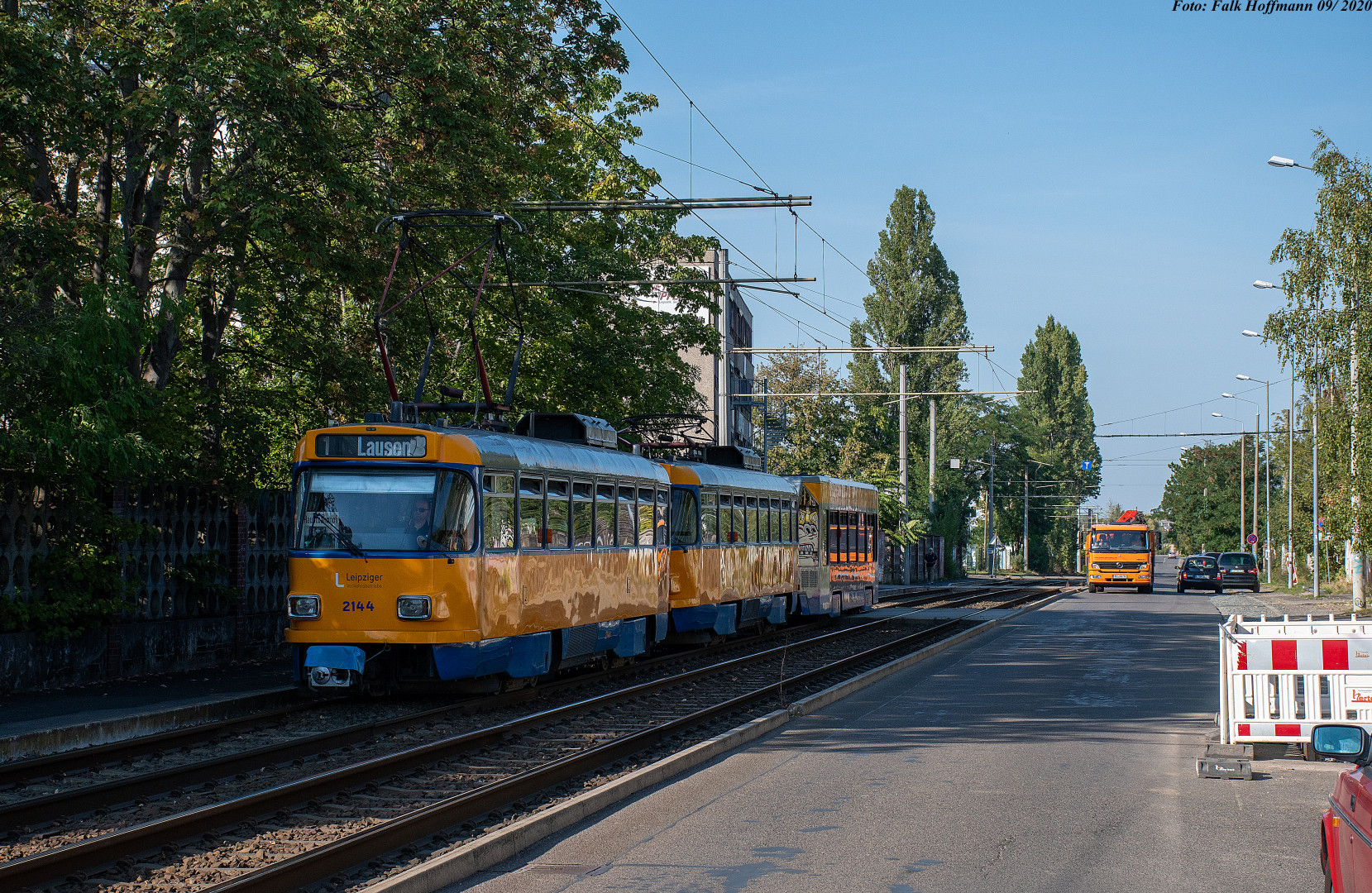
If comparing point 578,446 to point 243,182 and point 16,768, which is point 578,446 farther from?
point 16,768

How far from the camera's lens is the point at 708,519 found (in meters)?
23.3

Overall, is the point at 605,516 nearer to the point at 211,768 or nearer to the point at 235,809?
the point at 211,768

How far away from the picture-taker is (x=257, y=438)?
19359 mm

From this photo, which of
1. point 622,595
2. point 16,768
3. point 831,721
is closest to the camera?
point 16,768

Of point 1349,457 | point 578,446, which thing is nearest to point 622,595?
point 578,446

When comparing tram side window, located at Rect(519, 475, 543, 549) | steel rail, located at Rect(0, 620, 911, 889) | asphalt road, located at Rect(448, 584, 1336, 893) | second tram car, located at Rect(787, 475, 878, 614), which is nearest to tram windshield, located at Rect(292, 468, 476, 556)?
tram side window, located at Rect(519, 475, 543, 549)

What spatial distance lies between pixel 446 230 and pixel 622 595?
6.19m

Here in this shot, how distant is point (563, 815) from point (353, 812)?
4.79 feet

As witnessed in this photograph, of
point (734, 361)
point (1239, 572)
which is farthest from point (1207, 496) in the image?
point (1239, 572)

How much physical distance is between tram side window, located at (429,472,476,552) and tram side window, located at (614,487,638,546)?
436 centimetres

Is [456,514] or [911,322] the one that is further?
[911,322]

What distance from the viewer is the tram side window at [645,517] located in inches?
789

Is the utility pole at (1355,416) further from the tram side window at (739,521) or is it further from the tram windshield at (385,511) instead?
the tram windshield at (385,511)

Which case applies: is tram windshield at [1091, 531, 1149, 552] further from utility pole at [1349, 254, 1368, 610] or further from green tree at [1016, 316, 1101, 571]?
green tree at [1016, 316, 1101, 571]
